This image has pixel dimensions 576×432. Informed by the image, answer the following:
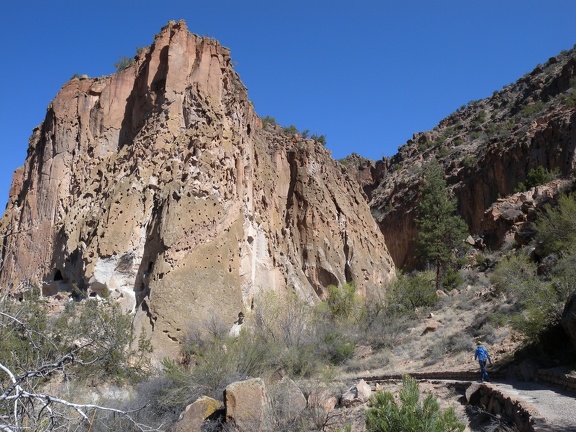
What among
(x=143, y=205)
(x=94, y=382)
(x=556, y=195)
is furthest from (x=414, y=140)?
(x=94, y=382)

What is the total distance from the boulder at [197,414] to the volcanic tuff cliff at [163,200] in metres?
6.92

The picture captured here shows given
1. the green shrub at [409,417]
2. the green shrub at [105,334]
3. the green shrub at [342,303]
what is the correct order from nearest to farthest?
the green shrub at [409,417] → the green shrub at [105,334] → the green shrub at [342,303]

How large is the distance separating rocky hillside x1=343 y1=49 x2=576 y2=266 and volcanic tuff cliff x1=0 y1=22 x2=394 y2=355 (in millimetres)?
17294

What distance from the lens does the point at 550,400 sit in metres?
8.32

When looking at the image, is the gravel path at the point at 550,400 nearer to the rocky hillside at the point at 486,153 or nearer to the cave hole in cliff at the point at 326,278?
the cave hole in cliff at the point at 326,278

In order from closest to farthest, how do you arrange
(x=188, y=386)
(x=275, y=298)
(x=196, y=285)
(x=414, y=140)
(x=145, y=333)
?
(x=188, y=386)
(x=145, y=333)
(x=196, y=285)
(x=275, y=298)
(x=414, y=140)

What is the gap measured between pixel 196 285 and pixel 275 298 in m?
4.45

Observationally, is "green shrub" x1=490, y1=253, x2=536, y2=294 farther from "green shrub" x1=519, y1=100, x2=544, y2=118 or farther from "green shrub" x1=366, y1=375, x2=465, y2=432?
"green shrub" x1=519, y1=100, x2=544, y2=118

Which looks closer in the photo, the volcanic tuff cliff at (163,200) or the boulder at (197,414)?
the boulder at (197,414)

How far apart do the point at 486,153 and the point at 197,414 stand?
140 feet

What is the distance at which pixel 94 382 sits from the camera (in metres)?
13.9

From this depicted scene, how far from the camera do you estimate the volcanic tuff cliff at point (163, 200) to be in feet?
61.6

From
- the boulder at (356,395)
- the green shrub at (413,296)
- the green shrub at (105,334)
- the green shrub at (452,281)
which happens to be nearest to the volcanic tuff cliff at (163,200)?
the green shrub at (105,334)

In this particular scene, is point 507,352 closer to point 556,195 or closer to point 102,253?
point 102,253
